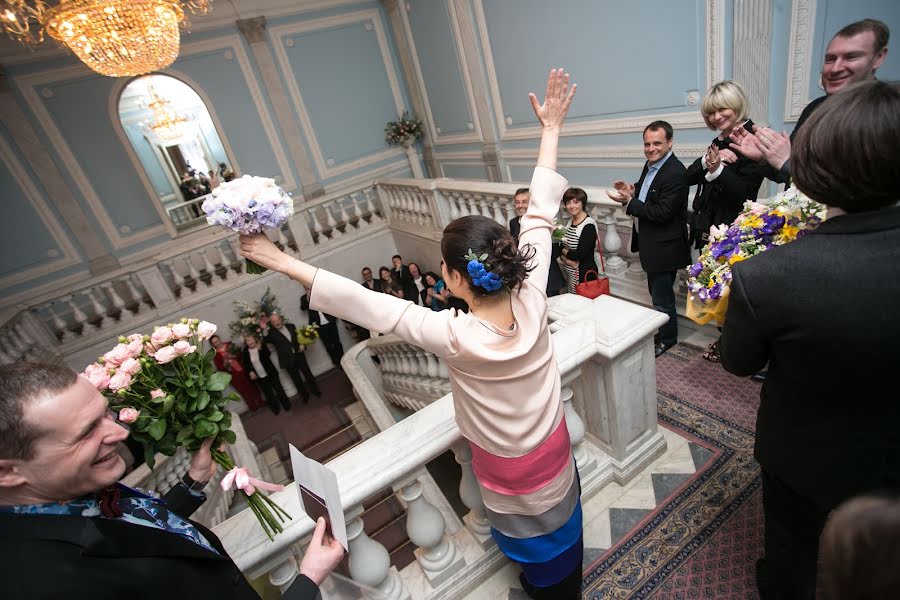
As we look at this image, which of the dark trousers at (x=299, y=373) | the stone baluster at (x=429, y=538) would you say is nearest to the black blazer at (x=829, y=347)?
the stone baluster at (x=429, y=538)

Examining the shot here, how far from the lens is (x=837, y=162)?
0.95 meters

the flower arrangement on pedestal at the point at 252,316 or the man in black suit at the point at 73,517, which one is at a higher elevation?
the man in black suit at the point at 73,517

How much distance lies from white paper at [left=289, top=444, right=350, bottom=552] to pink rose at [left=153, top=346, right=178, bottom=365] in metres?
0.47

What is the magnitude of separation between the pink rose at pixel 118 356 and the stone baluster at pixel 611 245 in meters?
3.63

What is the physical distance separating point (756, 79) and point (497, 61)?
4412 millimetres

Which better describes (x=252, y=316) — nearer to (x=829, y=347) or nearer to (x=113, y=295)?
(x=113, y=295)

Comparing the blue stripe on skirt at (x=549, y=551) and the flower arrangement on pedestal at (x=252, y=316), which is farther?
the flower arrangement on pedestal at (x=252, y=316)

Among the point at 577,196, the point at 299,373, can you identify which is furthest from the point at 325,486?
the point at 299,373

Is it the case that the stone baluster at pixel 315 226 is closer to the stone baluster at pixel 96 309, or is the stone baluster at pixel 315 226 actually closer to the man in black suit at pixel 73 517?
the stone baluster at pixel 96 309

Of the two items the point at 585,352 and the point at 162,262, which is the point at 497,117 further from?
the point at 585,352

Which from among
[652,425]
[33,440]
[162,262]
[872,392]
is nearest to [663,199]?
[652,425]

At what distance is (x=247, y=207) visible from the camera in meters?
1.32

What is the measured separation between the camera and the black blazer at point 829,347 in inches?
38.0

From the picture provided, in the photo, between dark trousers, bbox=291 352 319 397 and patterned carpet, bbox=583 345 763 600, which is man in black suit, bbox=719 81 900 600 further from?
dark trousers, bbox=291 352 319 397
